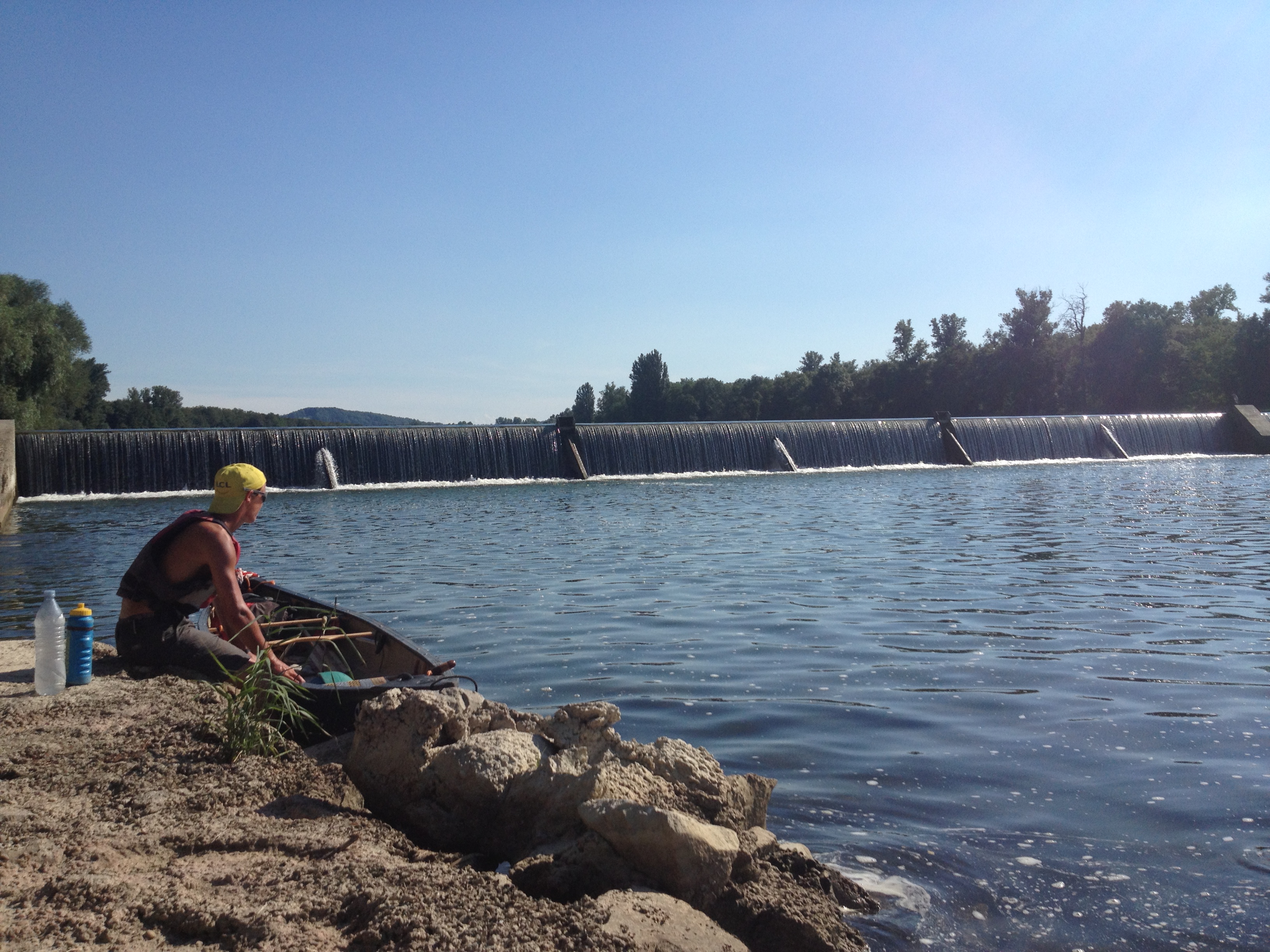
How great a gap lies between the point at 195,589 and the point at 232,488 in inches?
24.7

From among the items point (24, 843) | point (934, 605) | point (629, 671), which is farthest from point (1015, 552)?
point (24, 843)

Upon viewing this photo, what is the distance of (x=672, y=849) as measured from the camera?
10.2 ft

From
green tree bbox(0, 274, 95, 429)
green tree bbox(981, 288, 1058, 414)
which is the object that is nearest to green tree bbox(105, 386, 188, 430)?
green tree bbox(0, 274, 95, 429)

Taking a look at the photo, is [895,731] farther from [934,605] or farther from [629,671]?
[934,605]

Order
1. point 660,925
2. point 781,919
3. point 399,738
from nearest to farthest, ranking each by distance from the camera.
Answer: point 660,925
point 781,919
point 399,738

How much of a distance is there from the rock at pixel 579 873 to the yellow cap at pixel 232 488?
10.0 feet

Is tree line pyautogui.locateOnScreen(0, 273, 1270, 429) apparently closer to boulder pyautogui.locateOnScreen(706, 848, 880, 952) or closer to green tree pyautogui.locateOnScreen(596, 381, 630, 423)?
green tree pyautogui.locateOnScreen(596, 381, 630, 423)

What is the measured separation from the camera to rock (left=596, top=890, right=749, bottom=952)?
2721mm

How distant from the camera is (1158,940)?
325 cm

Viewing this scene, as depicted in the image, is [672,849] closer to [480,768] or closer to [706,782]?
[706,782]

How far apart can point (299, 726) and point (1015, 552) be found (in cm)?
1053

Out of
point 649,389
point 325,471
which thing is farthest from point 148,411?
point 325,471

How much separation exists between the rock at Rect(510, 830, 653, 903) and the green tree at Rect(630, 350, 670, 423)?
8010 cm

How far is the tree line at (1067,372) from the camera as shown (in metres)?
57.8
